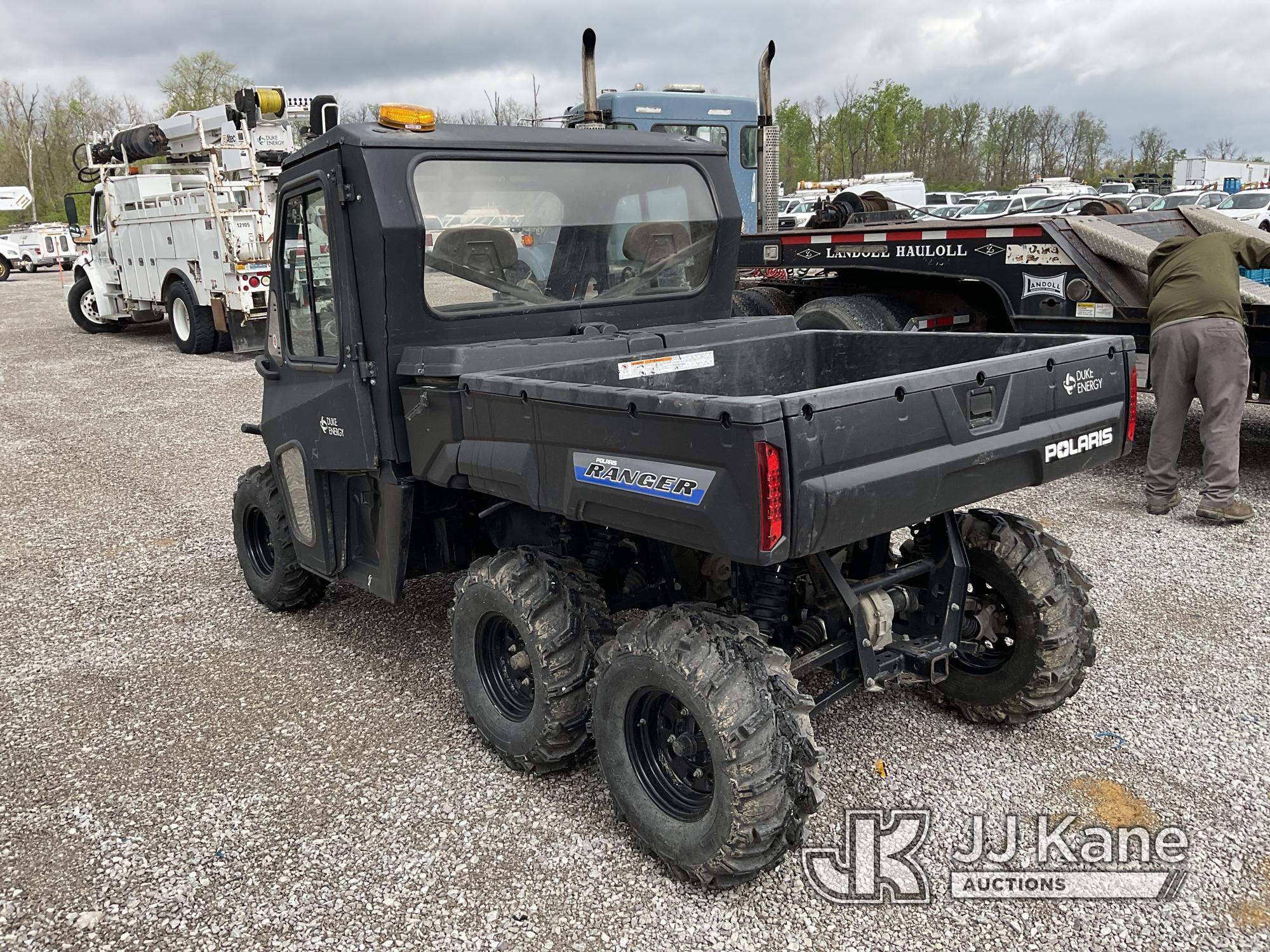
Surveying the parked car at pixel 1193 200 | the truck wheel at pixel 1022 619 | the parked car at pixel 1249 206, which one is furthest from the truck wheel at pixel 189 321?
the parked car at pixel 1249 206

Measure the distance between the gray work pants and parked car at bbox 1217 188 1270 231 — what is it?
20.2 metres

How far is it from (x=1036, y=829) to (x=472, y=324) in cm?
250

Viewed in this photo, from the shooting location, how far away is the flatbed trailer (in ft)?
22.0

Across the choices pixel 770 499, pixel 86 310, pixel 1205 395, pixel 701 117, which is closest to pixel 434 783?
pixel 770 499

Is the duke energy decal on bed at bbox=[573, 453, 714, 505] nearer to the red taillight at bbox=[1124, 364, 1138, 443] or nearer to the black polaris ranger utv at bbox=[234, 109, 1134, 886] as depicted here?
the black polaris ranger utv at bbox=[234, 109, 1134, 886]

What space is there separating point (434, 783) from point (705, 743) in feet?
3.57

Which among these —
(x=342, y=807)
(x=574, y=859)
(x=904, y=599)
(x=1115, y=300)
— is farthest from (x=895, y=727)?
(x=1115, y=300)

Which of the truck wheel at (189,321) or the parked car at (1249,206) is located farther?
the parked car at (1249,206)

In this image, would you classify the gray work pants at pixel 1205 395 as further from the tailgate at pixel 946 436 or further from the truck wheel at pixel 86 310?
the truck wheel at pixel 86 310

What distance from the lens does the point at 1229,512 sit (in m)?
5.88

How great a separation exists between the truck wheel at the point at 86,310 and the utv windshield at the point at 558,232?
15.6 metres

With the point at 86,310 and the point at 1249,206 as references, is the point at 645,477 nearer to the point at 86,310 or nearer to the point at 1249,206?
the point at 86,310

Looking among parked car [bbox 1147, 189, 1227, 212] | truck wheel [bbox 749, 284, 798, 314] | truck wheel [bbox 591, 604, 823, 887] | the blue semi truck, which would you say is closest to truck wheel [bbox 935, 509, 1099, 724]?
truck wheel [bbox 591, 604, 823, 887]

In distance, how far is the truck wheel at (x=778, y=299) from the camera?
28.3 ft
